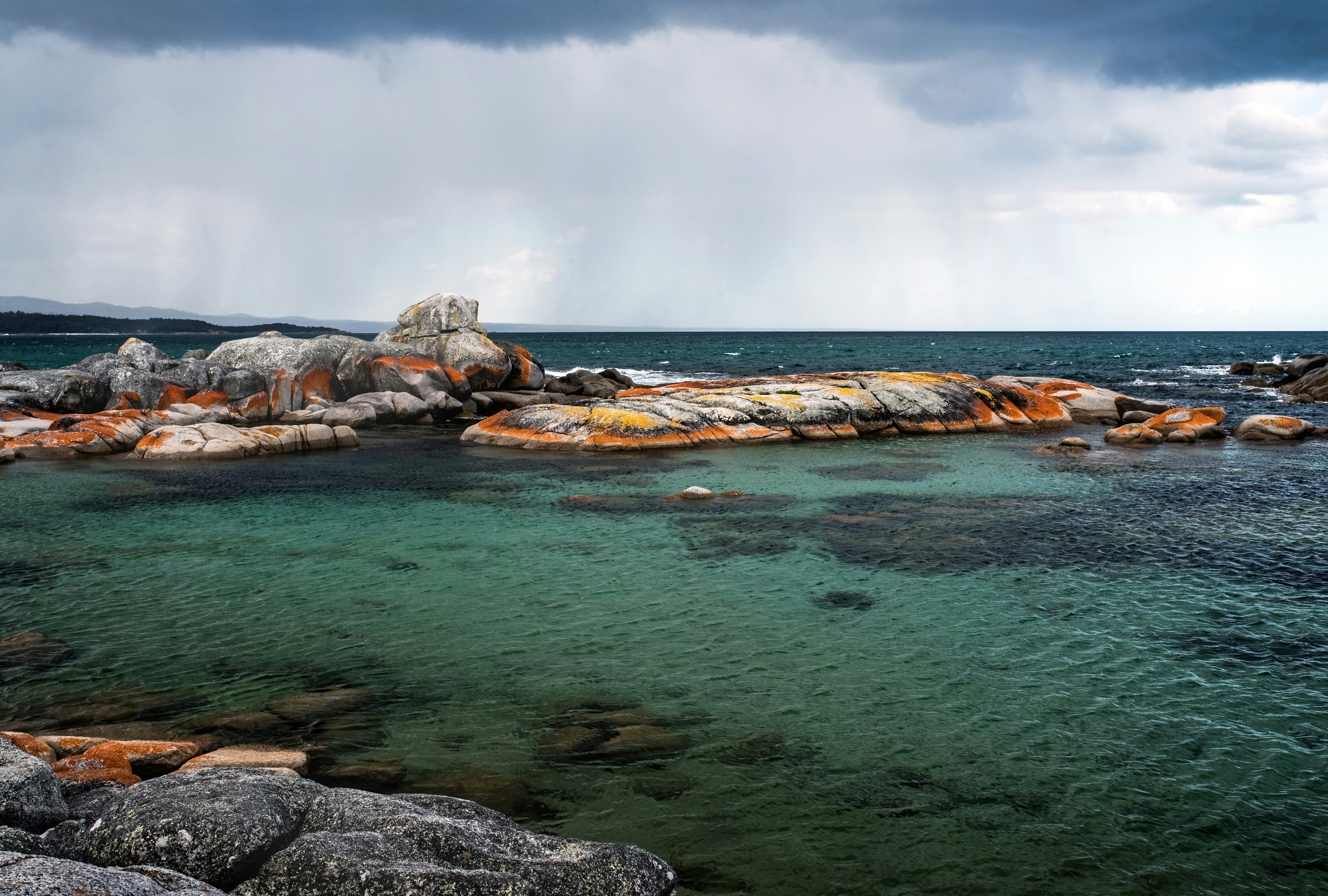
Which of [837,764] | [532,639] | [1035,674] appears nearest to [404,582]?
[532,639]

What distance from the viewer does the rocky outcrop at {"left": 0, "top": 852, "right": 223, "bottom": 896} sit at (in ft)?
9.52

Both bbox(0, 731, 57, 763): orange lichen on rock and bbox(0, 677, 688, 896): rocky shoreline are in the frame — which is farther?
bbox(0, 731, 57, 763): orange lichen on rock

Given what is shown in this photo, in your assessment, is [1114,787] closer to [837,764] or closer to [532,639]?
[837,764]

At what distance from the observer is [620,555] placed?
1260cm

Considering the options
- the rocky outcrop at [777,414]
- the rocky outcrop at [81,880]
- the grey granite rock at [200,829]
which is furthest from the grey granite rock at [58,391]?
the rocky outcrop at [81,880]

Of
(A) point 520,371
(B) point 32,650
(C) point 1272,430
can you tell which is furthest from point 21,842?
(A) point 520,371

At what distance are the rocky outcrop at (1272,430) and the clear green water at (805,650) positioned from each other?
9362 mm

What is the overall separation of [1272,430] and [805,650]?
2463 centimetres

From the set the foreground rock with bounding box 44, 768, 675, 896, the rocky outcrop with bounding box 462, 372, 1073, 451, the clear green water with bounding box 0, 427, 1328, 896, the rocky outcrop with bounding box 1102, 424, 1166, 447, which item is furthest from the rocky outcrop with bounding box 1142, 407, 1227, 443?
the foreground rock with bounding box 44, 768, 675, 896

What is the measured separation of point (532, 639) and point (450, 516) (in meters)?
6.90

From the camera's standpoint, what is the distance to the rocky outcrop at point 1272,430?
83.0 feet

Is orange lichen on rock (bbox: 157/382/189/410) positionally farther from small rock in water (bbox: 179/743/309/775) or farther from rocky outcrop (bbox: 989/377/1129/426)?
rocky outcrop (bbox: 989/377/1129/426)

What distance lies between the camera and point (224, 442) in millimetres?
22812

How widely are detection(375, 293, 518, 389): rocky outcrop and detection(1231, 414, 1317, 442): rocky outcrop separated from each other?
95.9 feet
